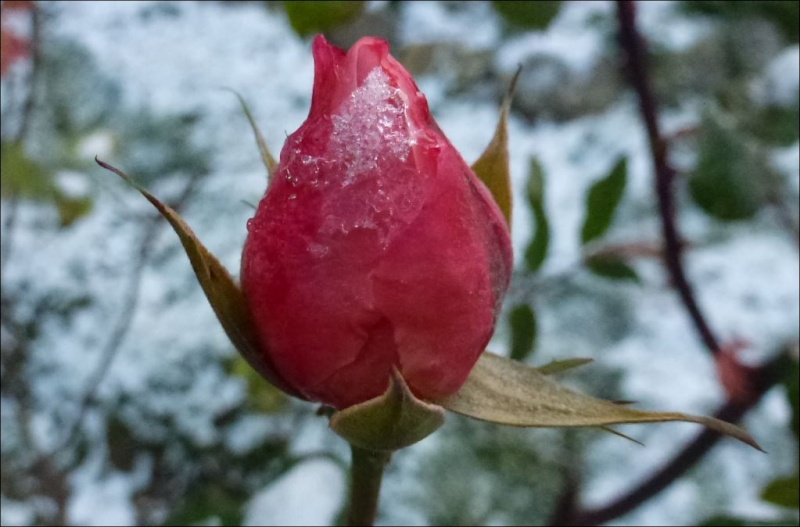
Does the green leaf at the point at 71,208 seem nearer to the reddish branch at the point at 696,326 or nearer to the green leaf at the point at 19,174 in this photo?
the green leaf at the point at 19,174

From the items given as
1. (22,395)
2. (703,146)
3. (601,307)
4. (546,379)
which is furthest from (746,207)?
(22,395)

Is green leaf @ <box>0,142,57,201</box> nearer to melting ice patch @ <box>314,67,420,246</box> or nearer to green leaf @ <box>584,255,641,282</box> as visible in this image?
green leaf @ <box>584,255,641,282</box>

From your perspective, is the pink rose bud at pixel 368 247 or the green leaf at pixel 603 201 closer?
the pink rose bud at pixel 368 247

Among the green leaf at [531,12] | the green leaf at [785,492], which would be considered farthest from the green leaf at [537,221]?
the green leaf at [785,492]

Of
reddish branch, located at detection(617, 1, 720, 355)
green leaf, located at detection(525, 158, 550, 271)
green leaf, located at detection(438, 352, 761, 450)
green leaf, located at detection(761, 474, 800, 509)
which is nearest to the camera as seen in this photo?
green leaf, located at detection(438, 352, 761, 450)

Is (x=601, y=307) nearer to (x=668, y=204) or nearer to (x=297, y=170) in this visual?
(x=668, y=204)

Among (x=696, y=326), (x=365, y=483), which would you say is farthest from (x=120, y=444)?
(x=365, y=483)

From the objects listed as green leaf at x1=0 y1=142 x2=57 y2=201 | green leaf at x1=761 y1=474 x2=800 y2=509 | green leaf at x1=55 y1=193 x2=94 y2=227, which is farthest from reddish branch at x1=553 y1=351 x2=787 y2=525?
green leaf at x1=55 y1=193 x2=94 y2=227

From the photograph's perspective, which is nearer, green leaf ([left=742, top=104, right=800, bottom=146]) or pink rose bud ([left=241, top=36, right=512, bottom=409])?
pink rose bud ([left=241, top=36, right=512, bottom=409])
